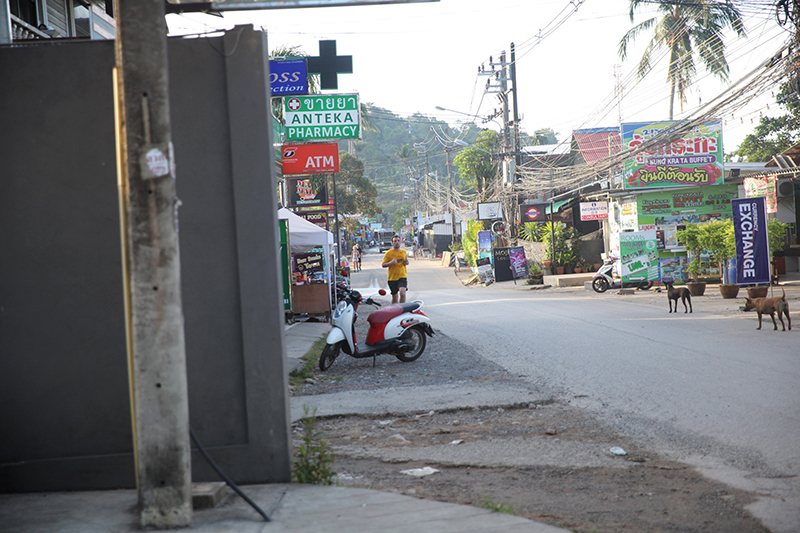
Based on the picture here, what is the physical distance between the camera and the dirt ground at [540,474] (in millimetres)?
4039

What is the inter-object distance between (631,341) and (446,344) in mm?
3211

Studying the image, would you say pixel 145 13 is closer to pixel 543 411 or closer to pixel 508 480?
pixel 508 480

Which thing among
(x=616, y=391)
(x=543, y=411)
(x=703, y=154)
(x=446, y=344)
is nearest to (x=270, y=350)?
(x=543, y=411)

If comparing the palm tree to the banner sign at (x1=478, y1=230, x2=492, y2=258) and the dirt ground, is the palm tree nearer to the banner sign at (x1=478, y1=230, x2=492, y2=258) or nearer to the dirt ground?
the banner sign at (x1=478, y1=230, x2=492, y2=258)

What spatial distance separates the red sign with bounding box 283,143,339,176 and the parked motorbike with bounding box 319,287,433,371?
6666 millimetres

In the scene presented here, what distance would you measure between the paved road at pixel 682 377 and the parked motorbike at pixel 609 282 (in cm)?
762

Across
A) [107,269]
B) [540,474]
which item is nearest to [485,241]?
[540,474]

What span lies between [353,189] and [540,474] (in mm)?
47002

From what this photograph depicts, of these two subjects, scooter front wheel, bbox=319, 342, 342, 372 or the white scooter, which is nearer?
scooter front wheel, bbox=319, 342, 342, 372

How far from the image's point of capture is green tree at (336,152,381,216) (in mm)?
50188

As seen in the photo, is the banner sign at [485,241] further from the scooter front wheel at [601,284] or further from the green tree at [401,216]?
the green tree at [401,216]

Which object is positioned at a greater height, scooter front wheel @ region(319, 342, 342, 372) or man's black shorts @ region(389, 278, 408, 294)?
man's black shorts @ region(389, 278, 408, 294)

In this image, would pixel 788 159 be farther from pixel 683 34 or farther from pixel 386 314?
pixel 386 314

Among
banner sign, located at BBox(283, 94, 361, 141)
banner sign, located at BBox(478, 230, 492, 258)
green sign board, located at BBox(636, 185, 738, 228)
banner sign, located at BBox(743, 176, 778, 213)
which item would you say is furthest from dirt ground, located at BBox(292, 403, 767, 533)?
banner sign, located at BBox(478, 230, 492, 258)
